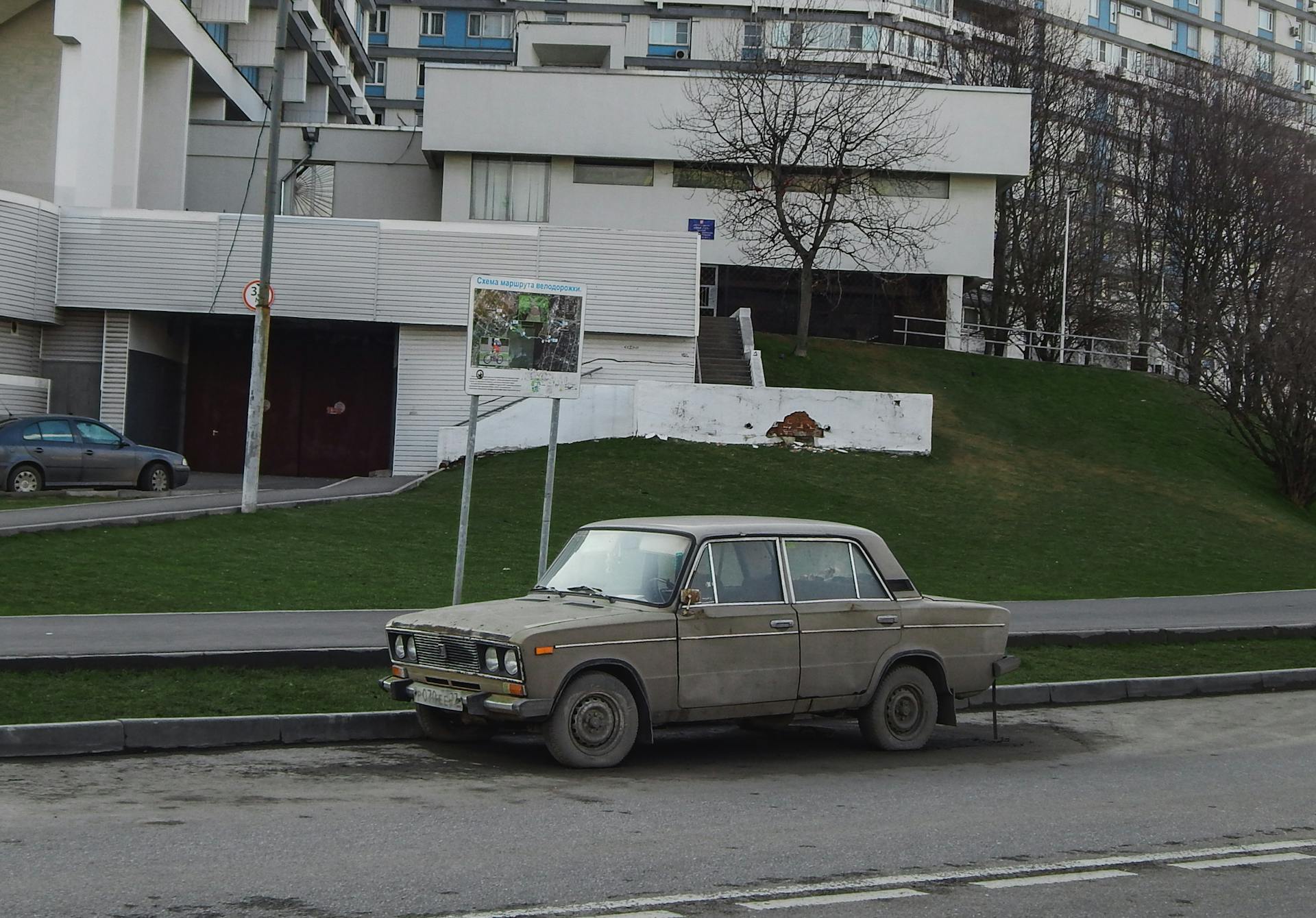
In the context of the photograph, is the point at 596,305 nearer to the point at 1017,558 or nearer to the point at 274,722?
the point at 1017,558

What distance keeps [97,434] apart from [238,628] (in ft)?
42.2

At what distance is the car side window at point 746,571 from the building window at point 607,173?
35.2 metres

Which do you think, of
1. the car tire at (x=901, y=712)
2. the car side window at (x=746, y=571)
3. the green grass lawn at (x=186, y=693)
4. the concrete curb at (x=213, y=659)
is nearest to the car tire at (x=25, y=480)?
the concrete curb at (x=213, y=659)

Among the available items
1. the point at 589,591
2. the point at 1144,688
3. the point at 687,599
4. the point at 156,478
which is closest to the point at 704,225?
the point at 156,478

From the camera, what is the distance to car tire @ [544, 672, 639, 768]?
871 cm

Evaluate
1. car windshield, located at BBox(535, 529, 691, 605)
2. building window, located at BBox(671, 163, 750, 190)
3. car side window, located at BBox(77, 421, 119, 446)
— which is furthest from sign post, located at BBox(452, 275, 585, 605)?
building window, located at BBox(671, 163, 750, 190)

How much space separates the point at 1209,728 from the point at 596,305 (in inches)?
894

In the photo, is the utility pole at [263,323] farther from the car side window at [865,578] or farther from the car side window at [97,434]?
the car side window at [865,578]

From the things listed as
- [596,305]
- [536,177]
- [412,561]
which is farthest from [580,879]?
[536,177]

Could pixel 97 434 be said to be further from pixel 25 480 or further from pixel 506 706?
pixel 506 706

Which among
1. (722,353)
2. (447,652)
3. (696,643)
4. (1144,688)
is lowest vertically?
(1144,688)

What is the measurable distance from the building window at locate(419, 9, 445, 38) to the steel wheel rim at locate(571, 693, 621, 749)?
75429 mm

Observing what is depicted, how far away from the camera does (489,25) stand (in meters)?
77.9

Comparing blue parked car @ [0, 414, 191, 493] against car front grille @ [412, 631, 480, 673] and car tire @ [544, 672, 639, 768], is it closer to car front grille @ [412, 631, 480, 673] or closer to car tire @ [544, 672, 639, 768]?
car front grille @ [412, 631, 480, 673]
